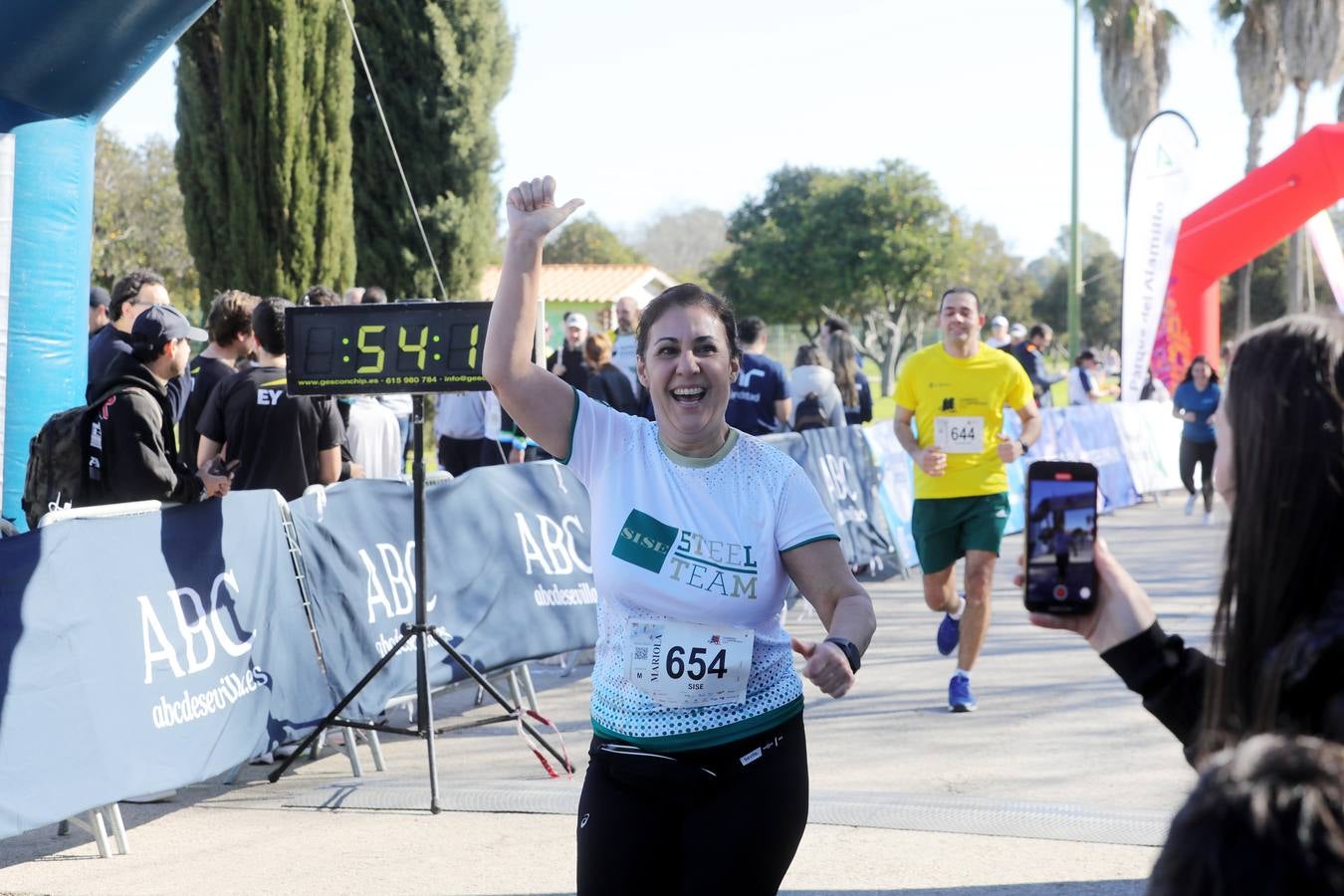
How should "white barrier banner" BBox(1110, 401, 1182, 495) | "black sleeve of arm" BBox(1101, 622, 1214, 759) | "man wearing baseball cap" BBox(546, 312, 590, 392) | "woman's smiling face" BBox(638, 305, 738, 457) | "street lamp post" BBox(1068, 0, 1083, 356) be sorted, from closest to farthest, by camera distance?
"black sleeve of arm" BBox(1101, 622, 1214, 759), "woman's smiling face" BBox(638, 305, 738, 457), "man wearing baseball cap" BBox(546, 312, 590, 392), "white barrier banner" BBox(1110, 401, 1182, 495), "street lamp post" BBox(1068, 0, 1083, 356)

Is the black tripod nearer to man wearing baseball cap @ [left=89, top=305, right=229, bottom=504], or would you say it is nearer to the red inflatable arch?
man wearing baseball cap @ [left=89, top=305, right=229, bottom=504]

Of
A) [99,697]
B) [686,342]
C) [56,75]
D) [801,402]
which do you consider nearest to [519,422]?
[686,342]

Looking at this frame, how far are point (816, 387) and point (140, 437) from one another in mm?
7657

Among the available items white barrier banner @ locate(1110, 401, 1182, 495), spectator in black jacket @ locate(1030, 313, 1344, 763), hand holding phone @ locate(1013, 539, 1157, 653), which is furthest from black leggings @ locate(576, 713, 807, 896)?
white barrier banner @ locate(1110, 401, 1182, 495)

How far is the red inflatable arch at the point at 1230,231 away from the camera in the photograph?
74.7 ft

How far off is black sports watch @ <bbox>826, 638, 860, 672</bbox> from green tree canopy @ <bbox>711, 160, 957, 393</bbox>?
2568 inches

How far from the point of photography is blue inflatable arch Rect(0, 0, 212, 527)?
680 centimetres

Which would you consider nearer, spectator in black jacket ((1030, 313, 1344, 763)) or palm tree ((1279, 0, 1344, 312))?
spectator in black jacket ((1030, 313, 1344, 763))

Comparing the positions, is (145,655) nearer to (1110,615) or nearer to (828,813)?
(828,813)

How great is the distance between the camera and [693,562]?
3318 millimetres

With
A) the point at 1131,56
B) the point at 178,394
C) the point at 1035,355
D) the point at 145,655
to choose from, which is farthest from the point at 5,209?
the point at 1131,56

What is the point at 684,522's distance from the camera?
3.34 metres

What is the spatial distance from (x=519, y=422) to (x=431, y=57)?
25.4m

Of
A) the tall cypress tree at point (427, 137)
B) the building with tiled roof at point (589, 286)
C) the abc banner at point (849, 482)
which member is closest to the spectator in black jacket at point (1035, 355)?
the abc banner at point (849, 482)
